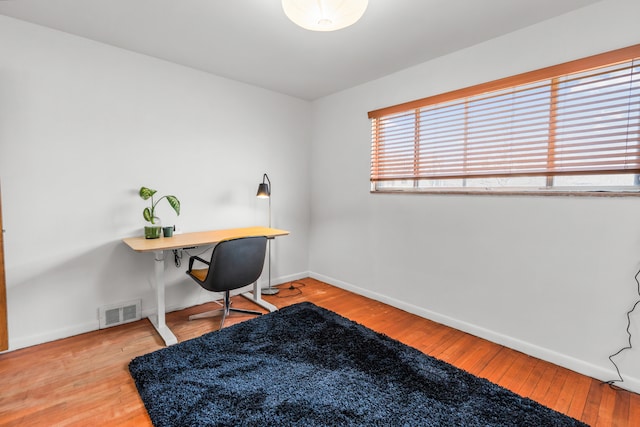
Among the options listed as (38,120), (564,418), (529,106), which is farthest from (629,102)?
(38,120)

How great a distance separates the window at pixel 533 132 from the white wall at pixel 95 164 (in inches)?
76.3

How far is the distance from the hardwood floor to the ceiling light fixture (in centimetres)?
229

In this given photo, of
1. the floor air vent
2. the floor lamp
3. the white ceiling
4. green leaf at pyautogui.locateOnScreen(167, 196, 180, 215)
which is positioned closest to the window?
the white ceiling

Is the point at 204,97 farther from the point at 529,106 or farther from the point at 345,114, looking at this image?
the point at 529,106

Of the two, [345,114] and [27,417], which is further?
[345,114]

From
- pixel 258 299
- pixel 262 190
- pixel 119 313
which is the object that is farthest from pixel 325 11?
pixel 119 313

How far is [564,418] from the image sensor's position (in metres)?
1.64

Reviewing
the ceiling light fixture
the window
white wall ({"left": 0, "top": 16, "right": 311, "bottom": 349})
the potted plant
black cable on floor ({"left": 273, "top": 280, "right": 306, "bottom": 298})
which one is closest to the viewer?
the ceiling light fixture

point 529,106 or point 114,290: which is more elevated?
point 529,106

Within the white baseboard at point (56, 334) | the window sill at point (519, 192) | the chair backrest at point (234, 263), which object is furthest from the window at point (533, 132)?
the white baseboard at point (56, 334)

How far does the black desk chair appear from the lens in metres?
2.44

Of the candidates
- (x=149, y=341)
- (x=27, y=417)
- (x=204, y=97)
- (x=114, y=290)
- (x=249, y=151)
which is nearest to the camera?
(x=27, y=417)

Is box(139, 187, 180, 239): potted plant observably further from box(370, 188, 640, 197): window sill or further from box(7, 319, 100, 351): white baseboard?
box(370, 188, 640, 197): window sill

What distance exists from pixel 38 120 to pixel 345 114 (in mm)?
2818
